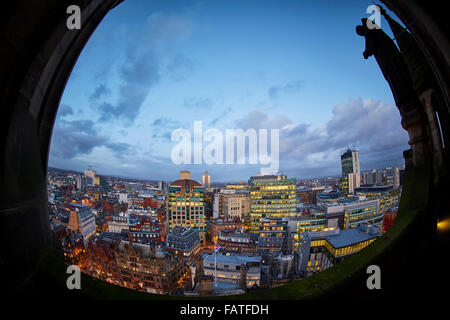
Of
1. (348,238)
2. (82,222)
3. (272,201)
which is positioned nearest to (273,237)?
(348,238)

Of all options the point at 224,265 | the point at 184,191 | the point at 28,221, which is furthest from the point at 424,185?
the point at 184,191

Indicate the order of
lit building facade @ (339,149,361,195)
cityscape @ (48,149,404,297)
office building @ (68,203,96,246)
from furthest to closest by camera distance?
lit building facade @ (339,149,361,195), office building @ (68,203,96,246), cityscape @ (48,149,404,297)

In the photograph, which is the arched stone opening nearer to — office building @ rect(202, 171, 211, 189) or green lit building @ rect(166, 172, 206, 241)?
green lit building @ rect(166, 172, 206, 241)

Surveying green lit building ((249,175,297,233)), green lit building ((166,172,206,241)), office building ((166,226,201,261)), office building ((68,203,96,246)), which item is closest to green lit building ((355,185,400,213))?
green lit building ((249,175,297,233))

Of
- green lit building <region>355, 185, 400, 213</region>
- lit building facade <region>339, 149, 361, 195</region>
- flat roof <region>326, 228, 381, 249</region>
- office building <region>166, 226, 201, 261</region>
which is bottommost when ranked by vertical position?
office building <region>166, 226, 201, 261</region>

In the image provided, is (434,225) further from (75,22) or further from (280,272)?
(280,272)

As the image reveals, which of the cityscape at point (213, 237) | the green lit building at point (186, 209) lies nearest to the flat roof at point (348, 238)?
the cityscape at point (213, 237)

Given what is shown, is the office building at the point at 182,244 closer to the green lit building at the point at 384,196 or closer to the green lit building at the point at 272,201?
the green lit building at the point at 272,201

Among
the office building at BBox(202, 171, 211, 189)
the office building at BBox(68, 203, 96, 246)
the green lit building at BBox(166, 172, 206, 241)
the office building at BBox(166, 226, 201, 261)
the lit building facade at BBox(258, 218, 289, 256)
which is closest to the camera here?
the office building at BBox(166, 226, 201, 261)

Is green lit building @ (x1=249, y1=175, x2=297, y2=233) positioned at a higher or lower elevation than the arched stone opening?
lower
